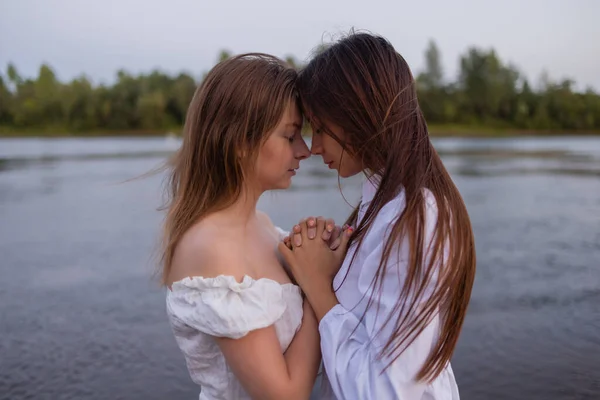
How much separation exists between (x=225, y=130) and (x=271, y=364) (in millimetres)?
696

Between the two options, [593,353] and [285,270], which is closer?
[285,270]

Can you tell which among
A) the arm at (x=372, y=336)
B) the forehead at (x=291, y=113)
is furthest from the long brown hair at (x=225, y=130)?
the arm at (x=372, y=336)

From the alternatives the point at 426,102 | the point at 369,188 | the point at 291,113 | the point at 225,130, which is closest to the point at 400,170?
the point at 369,188

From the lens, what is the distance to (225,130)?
75.6 inches

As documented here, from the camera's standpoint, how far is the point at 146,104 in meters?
60.7

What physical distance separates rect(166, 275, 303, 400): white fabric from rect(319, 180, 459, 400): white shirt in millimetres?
166

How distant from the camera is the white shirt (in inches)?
62.1

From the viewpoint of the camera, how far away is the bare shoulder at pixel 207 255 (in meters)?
1.79

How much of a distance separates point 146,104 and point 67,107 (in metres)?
9.92

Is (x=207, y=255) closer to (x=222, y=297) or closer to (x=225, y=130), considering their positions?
(x=222, y=297)

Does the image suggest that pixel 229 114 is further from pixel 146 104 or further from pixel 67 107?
pixel 67 107

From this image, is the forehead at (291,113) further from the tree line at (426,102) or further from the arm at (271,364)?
the tree line at (426,102)

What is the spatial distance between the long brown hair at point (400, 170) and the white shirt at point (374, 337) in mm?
19

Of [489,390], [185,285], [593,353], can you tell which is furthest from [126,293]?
[185,285]
